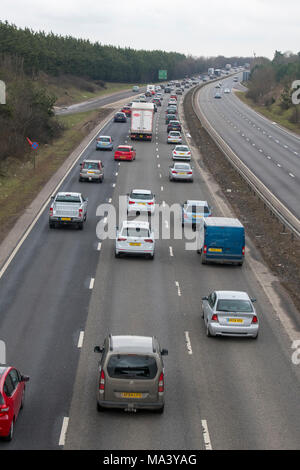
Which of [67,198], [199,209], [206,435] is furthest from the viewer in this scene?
[199,209]

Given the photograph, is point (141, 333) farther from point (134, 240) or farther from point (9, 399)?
point (134, 240)

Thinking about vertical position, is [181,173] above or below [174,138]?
above

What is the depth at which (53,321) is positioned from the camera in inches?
936

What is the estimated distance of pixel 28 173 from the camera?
57.2 m

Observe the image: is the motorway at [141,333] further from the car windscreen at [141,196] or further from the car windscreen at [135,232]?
the car windscreen at [141,196]

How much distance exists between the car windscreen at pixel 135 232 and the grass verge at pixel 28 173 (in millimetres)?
6624

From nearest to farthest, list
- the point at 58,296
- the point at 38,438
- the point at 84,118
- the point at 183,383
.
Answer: the point at 38,438, the point at 183,383, the point at 58,296, the point at 84,118

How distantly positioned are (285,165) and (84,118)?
40990 mm

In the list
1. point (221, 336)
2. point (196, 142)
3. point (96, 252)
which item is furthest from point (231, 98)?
point (221, 336)

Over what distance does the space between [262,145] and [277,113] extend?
52.3 meters

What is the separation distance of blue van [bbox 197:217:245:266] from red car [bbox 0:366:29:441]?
1709 centimetres

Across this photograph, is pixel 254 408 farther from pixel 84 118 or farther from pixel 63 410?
pixel 84 118

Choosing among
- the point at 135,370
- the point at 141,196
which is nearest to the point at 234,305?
the point at 135,370

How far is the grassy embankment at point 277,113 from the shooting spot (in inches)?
4468
